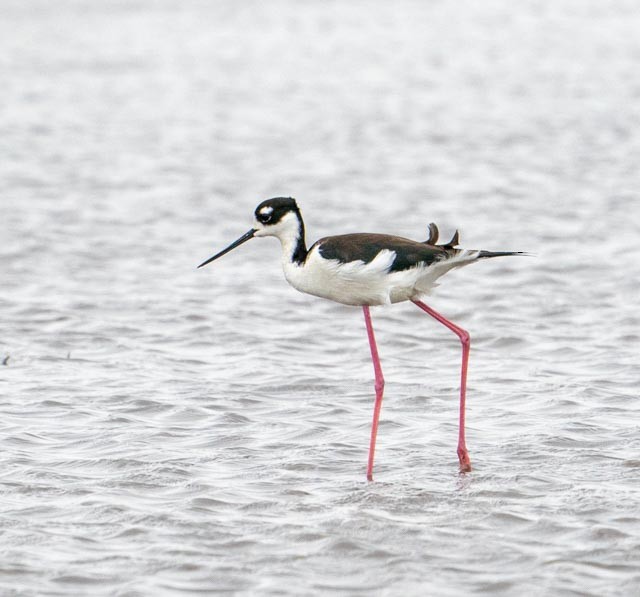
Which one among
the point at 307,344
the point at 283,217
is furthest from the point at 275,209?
the point at 307,344

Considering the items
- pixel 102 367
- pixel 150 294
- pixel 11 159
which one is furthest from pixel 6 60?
pixel 102 367

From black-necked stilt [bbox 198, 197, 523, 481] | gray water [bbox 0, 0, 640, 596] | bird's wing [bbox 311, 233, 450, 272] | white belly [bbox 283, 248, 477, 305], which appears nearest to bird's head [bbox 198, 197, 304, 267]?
black-necked stilt [bbox 198, 197, 523, 481]

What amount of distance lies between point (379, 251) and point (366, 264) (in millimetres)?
101

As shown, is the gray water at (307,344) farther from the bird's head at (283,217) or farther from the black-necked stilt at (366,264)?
the bird's head at (283,217)

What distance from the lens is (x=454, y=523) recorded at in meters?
5.79

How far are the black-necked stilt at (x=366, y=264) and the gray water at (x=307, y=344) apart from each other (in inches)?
26.0

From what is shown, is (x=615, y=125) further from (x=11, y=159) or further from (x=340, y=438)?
(x=340, y=438)

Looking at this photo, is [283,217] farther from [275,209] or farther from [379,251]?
[379,251]

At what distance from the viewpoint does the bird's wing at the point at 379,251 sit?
6.81 meters

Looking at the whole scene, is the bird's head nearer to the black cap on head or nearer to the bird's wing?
the black cap on head

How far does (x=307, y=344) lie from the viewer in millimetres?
9188

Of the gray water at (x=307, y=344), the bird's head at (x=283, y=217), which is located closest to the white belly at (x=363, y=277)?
the bird's head at (x=283, y=217)

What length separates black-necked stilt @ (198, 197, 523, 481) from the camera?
6812 mm

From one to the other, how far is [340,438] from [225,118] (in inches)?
485
